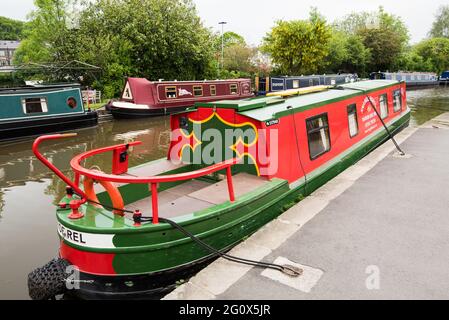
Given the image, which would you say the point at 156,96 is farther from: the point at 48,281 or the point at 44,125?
the point at 48,281

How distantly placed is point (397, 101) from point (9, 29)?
10973 cm

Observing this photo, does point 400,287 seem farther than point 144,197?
No

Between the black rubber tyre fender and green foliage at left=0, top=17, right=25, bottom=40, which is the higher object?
green foliage at left=0, top=17, right=25, bottom=40

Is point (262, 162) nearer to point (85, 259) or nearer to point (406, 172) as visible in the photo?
point (85, 259)

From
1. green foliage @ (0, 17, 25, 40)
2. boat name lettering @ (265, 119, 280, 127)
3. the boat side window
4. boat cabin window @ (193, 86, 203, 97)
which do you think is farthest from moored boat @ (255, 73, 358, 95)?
green foliage @ (0, 17, 25, 40)

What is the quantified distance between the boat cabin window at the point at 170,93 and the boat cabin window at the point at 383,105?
455 inches

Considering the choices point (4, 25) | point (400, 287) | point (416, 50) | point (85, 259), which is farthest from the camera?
point (4, 25)

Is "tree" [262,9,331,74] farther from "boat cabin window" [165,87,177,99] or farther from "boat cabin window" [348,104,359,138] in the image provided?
"boat cabin window" [348,104,359,138]

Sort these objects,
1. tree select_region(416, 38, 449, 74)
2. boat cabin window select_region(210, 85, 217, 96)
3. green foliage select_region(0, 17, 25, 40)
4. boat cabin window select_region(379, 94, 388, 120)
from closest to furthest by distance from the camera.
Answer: boat cabin window select_region(379, 94, 388, 120) < boat cabin window select_region(210, 85, 217, 96) < tree select_region(416, 38, 449, 74) < green foliage select_region(0, 17, 25, 40)

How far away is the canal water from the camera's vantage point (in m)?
5.01

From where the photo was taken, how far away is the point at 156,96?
18.3 metres

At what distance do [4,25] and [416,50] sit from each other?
9830cm
